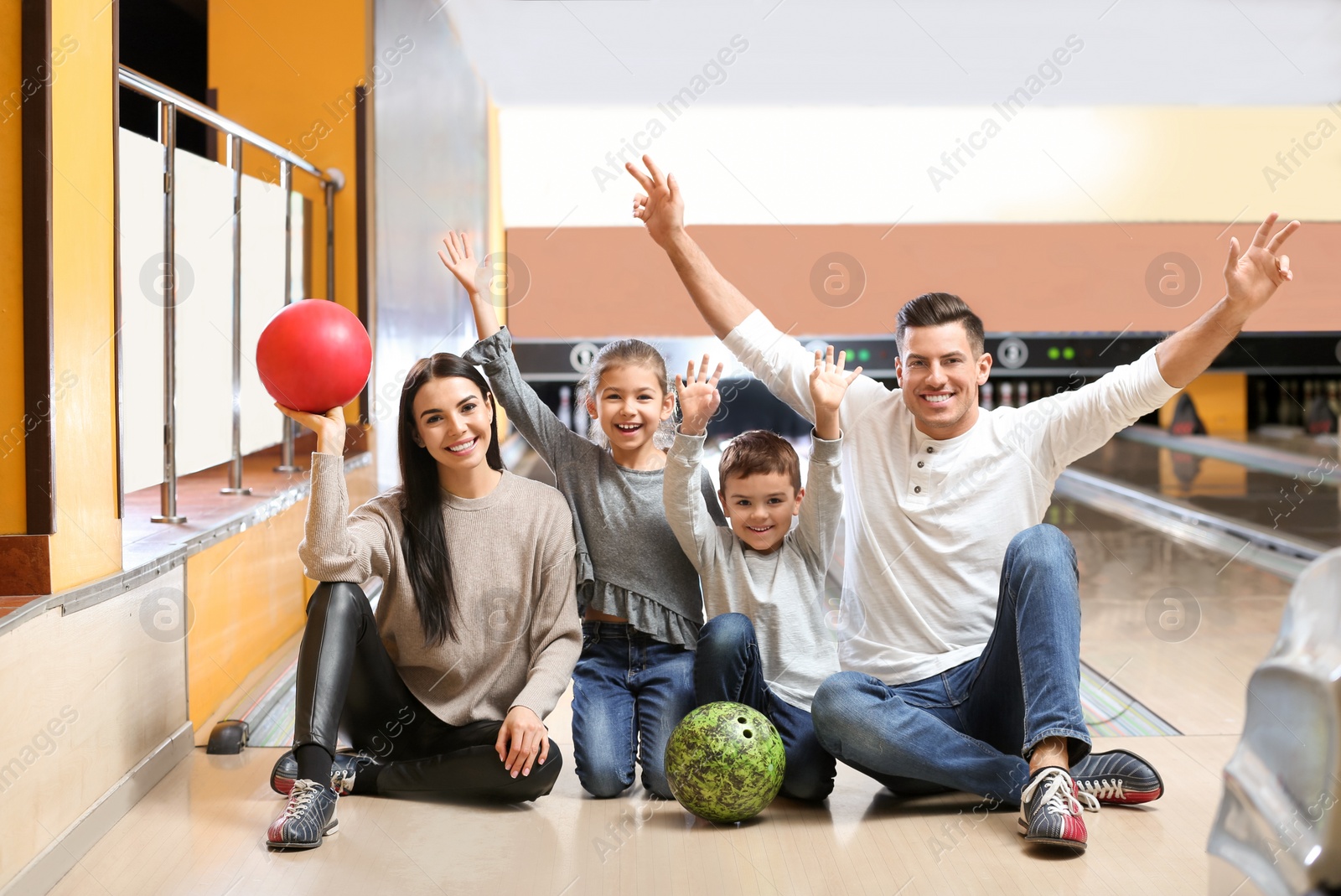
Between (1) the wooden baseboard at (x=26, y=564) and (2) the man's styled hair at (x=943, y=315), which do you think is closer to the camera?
(1) the wooden baseboard at (x=26, y=564)

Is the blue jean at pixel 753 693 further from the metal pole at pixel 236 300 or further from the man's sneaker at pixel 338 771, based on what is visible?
the metal pole at pixel 236 300

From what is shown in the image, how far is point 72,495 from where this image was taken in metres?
1.52

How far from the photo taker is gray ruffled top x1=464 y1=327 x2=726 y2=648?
174 cm

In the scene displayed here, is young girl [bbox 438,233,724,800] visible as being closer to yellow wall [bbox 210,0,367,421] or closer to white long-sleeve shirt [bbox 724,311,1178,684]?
white long-sleeve shirt [bbox 724,311,1178,684]

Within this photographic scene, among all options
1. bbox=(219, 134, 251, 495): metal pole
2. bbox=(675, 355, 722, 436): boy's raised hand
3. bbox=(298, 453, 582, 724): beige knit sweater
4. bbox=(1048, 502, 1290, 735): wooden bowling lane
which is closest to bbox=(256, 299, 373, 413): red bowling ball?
bbox=(298, 453, 582, 724): beige knit sweater

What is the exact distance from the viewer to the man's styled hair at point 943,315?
5.50ft

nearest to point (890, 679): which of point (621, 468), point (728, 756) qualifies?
point (728, 756)

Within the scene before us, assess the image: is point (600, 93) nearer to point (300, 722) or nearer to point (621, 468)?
point (621, 468)

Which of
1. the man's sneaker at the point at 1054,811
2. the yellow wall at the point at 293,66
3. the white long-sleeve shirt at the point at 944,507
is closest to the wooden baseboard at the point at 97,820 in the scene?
the white long-sleeve shirt at the point at 944,507

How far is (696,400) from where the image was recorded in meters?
1.59

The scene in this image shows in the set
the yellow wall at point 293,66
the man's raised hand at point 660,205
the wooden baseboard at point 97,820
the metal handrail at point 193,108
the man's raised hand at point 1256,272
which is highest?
the yellow wall at point 293,66

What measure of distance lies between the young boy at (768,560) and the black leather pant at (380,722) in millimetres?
304

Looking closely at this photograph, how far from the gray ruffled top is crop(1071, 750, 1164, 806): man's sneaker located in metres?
0.58

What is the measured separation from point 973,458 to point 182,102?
4.76 feet
